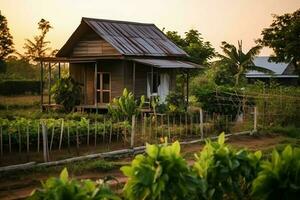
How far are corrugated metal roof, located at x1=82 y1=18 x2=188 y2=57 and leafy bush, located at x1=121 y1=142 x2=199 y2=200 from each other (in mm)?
15897

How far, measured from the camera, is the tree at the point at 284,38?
3003 cm

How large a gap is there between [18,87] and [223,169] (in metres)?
32.8

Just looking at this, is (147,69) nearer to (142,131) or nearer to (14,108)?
(14,108)

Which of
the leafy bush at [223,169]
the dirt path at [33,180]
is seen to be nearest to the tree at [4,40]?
the dirt path at [33,180]

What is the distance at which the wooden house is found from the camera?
20750 millimetres

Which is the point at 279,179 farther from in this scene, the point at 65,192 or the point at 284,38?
the point at 284,38

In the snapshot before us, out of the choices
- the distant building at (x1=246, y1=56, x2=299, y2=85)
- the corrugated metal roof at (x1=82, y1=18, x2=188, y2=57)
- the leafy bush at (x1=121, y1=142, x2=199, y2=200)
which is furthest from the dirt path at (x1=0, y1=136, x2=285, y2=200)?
the distant building at (x1=246, y1=56, x2=299, y2=85)

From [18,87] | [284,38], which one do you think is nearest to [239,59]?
[284,38]

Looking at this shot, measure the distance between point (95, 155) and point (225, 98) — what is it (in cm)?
1051

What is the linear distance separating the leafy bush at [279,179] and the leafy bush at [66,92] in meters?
16.5

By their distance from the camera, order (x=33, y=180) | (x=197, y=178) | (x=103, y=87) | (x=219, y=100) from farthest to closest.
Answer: (x=103, y=87)
(x=219, y=100)
(x=33, y=180)
(x=197, y=178)

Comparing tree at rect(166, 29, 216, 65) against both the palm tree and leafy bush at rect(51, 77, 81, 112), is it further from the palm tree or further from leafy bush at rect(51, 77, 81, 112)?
leafy bush at rect(51, 77, 81, 112)

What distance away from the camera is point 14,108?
23.9m

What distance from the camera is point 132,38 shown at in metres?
22.4
